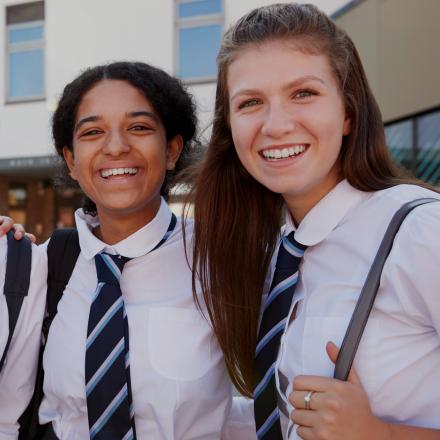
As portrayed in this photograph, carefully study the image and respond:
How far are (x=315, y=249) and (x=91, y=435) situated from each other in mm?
902

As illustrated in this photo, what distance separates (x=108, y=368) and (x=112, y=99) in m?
0.97

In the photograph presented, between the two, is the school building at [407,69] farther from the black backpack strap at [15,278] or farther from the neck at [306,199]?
the black backpack strap at [15,278]

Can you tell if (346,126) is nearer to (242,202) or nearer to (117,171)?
(242,202)

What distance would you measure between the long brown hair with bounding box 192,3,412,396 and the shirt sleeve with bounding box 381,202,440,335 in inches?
11.6

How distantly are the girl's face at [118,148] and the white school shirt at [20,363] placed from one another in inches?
15.4

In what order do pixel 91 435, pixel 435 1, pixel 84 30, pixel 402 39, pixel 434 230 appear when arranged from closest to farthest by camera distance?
1. pixel 434 230
2. pixel 91 435
3. pixel 435 1
4. pixel 402 39
5. pixel 84 30

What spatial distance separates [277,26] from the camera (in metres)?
1.51

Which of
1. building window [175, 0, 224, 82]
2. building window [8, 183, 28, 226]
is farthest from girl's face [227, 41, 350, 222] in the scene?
building window [8, 183, 28, 226]

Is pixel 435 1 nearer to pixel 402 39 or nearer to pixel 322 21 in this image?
pixel 402 39

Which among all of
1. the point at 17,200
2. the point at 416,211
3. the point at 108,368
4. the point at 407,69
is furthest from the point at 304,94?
the point at 17,200

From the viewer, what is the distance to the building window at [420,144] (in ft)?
20.8

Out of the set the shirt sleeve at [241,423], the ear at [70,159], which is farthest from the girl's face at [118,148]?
the shirt sleeve at [241,423]

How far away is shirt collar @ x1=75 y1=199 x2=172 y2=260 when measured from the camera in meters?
1.99

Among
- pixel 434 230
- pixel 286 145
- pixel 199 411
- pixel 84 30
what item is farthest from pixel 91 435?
pixel 84 30
